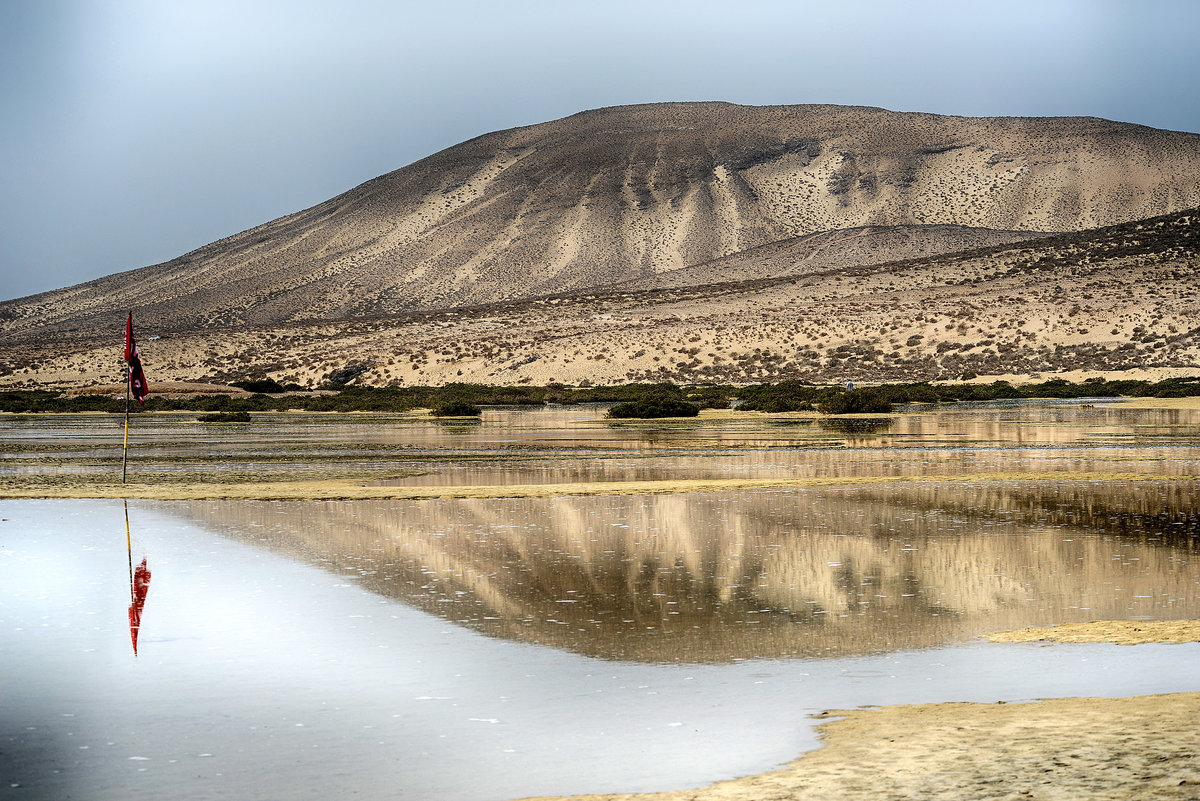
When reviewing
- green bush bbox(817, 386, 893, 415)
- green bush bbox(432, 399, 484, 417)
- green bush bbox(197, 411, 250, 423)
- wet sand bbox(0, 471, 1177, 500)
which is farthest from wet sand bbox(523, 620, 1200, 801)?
green bush bbox(432, 399, 484, 417)

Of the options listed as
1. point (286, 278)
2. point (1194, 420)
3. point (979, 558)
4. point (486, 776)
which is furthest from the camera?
point (286, 278)

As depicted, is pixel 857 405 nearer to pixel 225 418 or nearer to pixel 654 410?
pixel 654 410

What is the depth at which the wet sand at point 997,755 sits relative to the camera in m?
5.36

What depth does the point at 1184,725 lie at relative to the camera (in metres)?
6.18

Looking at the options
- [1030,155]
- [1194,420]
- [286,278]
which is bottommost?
[1194,420]

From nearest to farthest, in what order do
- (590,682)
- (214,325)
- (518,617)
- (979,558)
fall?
(590,682)
(518,617)
(979,558)
(214,325)

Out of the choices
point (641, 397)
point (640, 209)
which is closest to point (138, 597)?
point (641, 397)

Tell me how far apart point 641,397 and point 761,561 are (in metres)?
40.1

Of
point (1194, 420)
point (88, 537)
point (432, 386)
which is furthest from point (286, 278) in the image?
point (88, 537)

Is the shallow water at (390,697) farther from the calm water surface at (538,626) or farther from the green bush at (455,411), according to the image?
the green bush at (455,411)

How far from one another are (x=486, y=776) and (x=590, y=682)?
69.7 inches

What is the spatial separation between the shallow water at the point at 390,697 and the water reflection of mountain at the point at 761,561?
25.1 inches

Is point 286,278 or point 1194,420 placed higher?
point 286,278

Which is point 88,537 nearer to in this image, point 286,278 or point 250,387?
point 250,387
